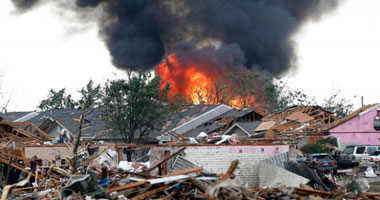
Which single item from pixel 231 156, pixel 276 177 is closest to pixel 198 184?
pixel 276 177

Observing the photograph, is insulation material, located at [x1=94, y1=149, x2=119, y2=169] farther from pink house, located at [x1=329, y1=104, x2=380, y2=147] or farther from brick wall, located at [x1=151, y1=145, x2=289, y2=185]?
pink house, located at [x1=329, y1=104, x2=380, y2=147]

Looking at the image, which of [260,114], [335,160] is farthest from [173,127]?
[335,160]

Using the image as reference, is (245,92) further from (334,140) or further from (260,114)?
(334,140)

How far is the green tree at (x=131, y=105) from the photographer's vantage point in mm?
38969

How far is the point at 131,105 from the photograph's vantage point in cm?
3903

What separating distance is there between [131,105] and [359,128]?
16.2 m

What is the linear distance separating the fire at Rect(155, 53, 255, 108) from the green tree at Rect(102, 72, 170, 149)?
2570cm

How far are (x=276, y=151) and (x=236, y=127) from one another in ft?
61.0

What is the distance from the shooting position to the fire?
66.5 meters

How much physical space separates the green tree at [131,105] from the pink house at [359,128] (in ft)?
42.1

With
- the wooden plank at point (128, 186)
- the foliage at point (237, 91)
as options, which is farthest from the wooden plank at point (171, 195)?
the foliage at point (237, 91)

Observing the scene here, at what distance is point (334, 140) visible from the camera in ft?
119

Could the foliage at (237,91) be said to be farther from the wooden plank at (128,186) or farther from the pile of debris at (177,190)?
the wooden plank at (128,186)

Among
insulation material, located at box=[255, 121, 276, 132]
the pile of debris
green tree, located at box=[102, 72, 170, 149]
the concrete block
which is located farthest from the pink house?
the pile of debris
